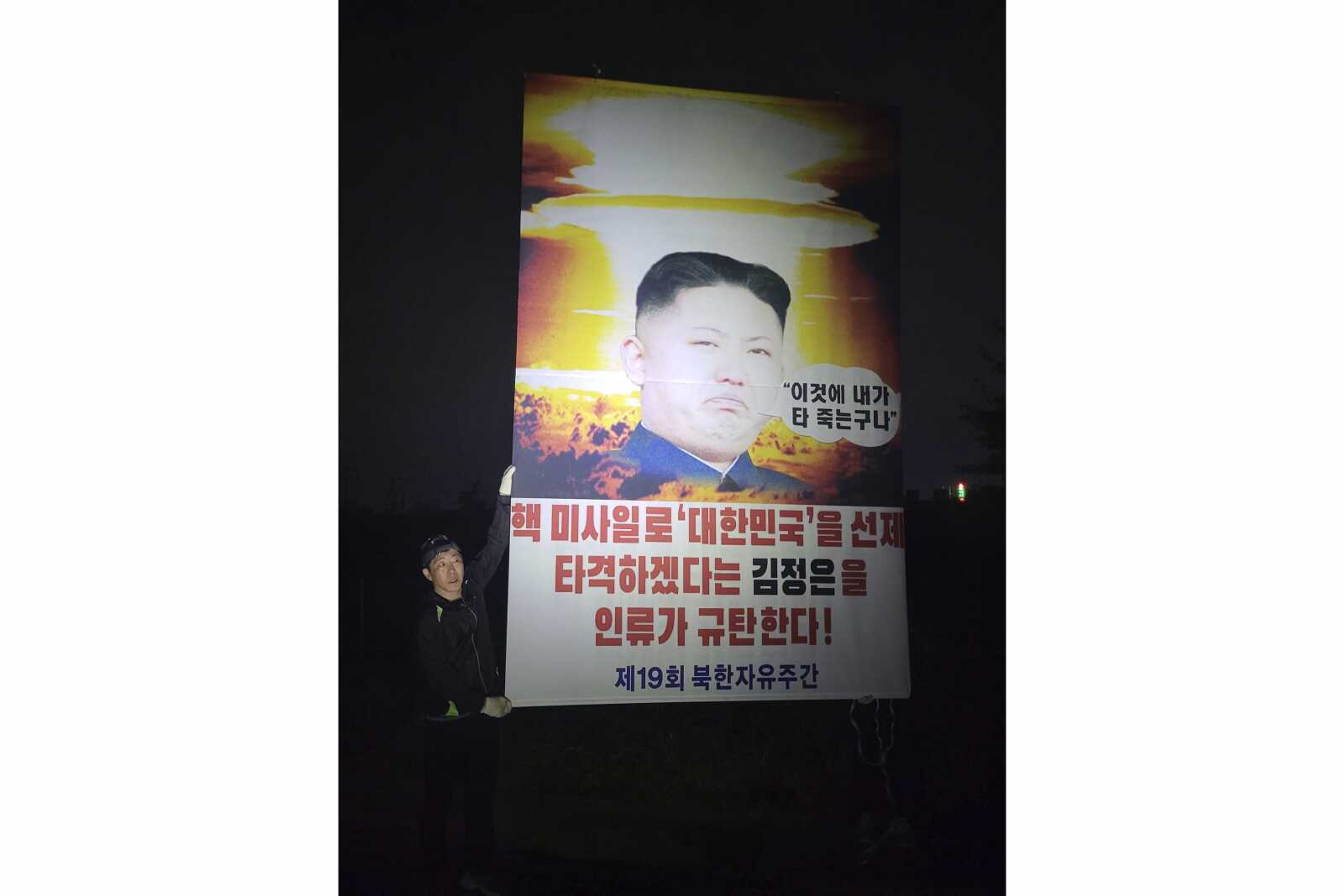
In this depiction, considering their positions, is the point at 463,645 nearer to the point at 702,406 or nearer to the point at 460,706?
the point at 460,706

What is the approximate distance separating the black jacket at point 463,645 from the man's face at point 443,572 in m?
0.02

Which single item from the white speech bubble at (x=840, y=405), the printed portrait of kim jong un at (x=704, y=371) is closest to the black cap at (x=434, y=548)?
the printed portrait of kim jong un at (x=704, y=371)

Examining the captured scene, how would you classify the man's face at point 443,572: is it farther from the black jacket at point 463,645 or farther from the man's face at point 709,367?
the man's face at point 709,367

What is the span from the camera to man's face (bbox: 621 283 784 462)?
11.1ft

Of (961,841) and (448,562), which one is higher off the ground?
(448,562)

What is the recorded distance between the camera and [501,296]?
3307 millimetres

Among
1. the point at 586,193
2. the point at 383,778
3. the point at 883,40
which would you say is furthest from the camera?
the point at 883,40

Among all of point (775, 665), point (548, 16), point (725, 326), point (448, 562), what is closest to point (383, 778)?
point (448, 562)

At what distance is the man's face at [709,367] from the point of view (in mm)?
3377

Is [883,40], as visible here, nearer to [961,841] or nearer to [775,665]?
[775,665]

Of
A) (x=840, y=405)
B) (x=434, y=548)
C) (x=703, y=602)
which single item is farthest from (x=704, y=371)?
(x=434, y=548)

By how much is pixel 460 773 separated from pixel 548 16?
6.87 ft

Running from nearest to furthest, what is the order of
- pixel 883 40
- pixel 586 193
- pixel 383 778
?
pixel 383 778, pixel 586 193, pixel 883 40

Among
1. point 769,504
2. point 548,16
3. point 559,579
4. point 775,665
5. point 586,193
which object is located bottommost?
point 775,665
